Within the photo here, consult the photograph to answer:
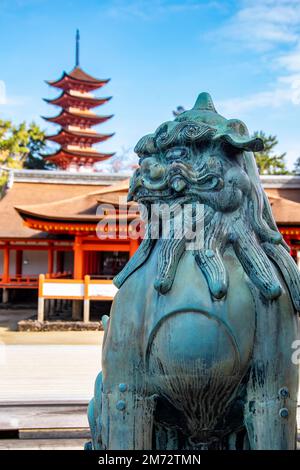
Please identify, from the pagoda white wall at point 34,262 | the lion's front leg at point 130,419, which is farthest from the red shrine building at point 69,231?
the lion's front leg at point 130,419

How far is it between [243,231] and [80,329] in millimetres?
9471

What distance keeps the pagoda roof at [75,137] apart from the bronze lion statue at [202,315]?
Answer: 26960 millimetres

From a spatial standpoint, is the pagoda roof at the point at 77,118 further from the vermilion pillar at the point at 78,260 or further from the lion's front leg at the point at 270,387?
the lion's front leg at the point at 270,387

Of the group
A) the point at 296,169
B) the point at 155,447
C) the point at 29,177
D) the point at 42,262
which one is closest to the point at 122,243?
the point at 42,262

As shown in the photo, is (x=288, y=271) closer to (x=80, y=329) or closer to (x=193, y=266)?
(x=193, y=266)

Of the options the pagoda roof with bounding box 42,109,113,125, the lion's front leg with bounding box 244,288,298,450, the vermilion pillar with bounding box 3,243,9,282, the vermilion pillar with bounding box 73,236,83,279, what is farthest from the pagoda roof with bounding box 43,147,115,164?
the lion's front leg with bounding box 244,288,298,450

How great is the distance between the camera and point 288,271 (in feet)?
5.22

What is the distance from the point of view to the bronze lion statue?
1443 millimetres

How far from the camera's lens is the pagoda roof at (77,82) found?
2892cm

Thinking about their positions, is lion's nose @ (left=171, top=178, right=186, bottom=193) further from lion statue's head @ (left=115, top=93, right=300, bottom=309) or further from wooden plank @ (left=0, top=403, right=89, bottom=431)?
wooden plank @ (left=0, top=403, right=89, bottom=431)

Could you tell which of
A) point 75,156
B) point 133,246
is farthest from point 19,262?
point 75,156

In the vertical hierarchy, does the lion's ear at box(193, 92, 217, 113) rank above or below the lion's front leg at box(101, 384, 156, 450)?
above

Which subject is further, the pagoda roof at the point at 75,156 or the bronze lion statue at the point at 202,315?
the pagoda roof at the point at 75,156

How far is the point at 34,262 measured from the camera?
15688mm
